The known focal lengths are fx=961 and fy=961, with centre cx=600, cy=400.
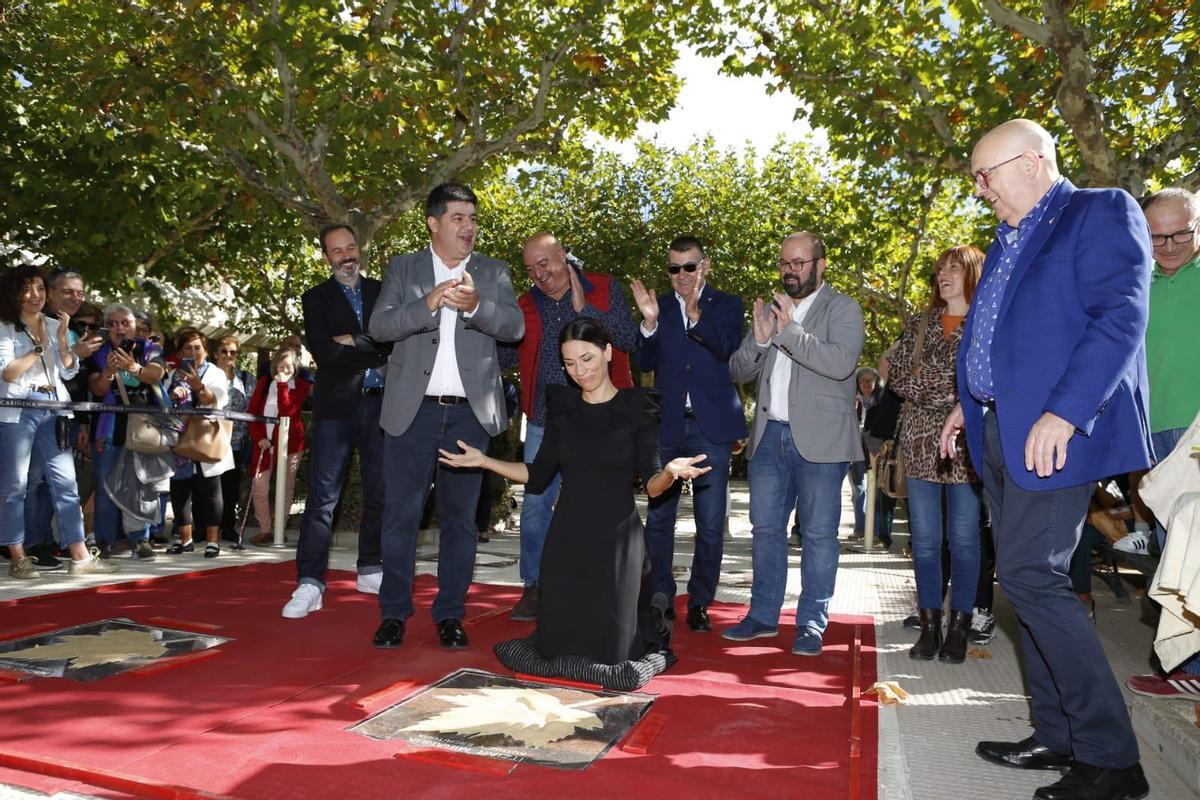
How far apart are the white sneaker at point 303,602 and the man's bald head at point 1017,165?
166 inches

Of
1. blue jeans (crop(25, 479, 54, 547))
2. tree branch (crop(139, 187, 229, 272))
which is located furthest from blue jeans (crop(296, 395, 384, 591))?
tree branch (crop(139, 187, 229, 272))

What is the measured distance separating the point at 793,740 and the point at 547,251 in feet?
10.7

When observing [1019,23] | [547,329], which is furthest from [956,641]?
[1019,23]

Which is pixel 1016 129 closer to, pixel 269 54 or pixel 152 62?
pixel 269 54

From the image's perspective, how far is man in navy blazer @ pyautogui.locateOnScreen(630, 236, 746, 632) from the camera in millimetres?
5590

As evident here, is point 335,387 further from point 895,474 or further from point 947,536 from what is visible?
point 947,536

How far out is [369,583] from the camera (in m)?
6.43

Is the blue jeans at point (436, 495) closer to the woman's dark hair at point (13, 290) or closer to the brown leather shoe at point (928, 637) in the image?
the brown leather shoe at point (928, 637)

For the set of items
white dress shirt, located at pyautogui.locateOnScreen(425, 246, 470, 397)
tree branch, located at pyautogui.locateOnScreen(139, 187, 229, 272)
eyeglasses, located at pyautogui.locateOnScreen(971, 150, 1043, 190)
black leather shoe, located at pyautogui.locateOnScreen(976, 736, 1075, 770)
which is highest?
tree branch, located at pyautogui.locateOnScreen(139, 187, 229, 272)

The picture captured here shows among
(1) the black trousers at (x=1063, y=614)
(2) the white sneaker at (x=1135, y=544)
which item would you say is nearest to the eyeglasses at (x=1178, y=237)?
(2) the white sneaker at (x=1135, y=544)

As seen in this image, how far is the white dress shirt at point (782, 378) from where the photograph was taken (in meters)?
5.43

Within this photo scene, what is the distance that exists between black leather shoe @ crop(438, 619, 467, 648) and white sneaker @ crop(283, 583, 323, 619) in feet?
3.54

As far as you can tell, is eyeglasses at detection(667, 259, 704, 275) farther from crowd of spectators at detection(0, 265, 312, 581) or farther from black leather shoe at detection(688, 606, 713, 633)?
crowd of spectators at detection(0, 265, 312, 581)

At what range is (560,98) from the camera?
44.2 feet
